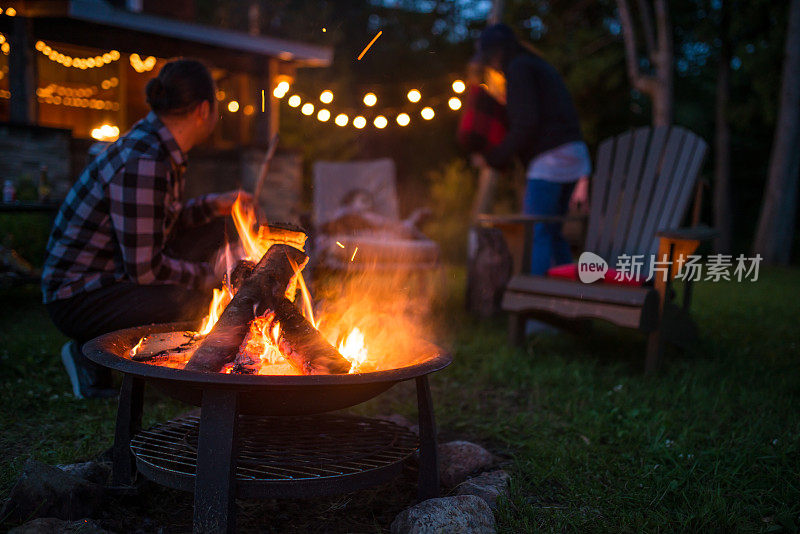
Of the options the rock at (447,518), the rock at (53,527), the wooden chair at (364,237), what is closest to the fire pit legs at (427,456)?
the rock at (447,518)

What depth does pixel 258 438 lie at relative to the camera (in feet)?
6.40

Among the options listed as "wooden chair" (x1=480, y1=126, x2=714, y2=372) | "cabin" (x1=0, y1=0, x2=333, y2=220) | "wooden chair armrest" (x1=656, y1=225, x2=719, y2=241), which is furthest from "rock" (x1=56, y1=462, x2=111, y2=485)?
"cabin" (x1=0, y1=0, x2=333, y2=220)

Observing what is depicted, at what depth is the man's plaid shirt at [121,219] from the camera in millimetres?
2352

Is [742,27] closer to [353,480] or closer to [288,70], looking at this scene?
[288,70]

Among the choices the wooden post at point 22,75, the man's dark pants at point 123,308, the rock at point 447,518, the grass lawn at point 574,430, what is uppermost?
the wooden post at point 22,75

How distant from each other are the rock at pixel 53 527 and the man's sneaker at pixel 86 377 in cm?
131

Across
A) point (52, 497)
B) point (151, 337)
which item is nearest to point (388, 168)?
point (151, 337)

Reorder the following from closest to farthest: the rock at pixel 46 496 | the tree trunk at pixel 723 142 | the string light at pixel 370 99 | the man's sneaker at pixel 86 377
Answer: the rock at pixel 46 496
the man's sneaker at pixel 86 377
the string light at pixel 370 99
the tree trunk at pixel 723 142

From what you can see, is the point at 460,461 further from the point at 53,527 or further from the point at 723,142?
the point at 723,142

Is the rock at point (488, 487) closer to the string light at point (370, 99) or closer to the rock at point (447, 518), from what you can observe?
the rock at point (447, 518)

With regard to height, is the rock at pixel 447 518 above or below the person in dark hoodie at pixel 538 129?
below

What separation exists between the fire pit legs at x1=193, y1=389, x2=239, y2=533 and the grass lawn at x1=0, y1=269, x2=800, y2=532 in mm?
306

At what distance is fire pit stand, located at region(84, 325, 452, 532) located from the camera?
152 cm

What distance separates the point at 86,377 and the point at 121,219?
2.82 feet
